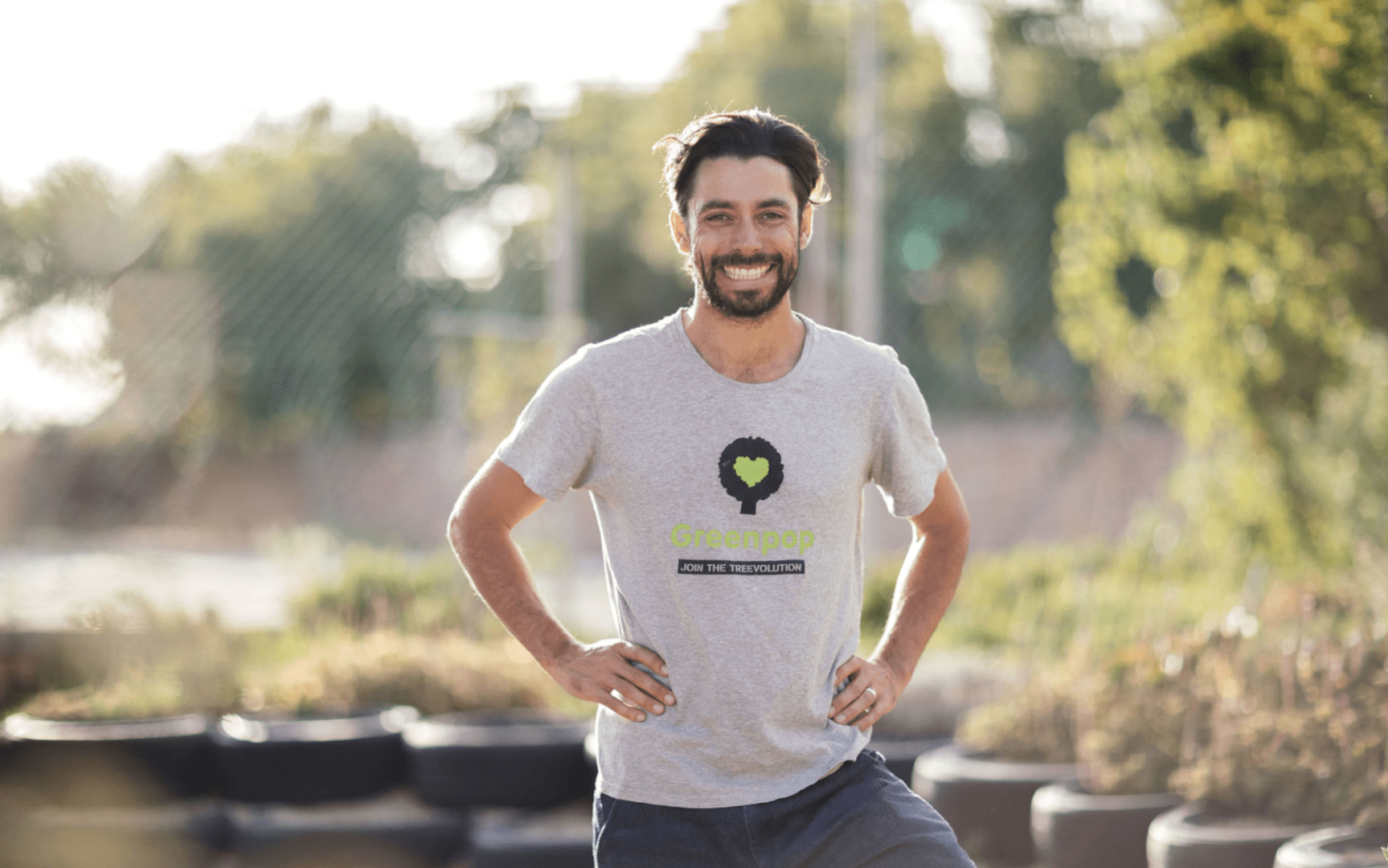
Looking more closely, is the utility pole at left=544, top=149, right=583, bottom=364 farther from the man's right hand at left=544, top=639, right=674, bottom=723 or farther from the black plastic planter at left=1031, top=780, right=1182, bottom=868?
the man's right hand at left=544, top=639, right=674, bottom=723

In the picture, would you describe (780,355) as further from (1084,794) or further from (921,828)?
(1084,794)

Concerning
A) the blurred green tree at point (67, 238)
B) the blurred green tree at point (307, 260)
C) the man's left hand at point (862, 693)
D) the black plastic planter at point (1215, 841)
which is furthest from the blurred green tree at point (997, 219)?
the man's left hand at point (862, 693)

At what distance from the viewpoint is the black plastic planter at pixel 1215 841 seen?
138 inches

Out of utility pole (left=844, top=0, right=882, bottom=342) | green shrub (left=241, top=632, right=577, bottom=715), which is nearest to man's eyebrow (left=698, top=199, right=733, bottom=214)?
green shrub (left=241, top=632, right=577, bottom=715)

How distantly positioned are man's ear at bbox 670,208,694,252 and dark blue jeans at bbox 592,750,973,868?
3.30 feet

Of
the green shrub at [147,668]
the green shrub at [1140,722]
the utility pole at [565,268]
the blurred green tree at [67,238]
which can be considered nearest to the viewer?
the green shrub at [1140,722]

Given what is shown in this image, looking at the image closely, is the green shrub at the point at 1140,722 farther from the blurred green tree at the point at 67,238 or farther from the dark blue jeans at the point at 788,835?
the blurred green tree at the point at 67,238

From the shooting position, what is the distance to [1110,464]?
13.1m

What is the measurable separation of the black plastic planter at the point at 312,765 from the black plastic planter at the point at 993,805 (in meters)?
2.14

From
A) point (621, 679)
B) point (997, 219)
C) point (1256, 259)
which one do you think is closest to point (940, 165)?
point (997, 219)

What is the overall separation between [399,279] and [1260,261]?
5.83 metres

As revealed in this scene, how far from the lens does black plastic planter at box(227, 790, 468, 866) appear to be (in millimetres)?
5277

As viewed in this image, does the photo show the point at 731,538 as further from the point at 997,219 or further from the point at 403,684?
the point at 997,219

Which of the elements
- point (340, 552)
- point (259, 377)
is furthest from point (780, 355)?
point (340, 552)
